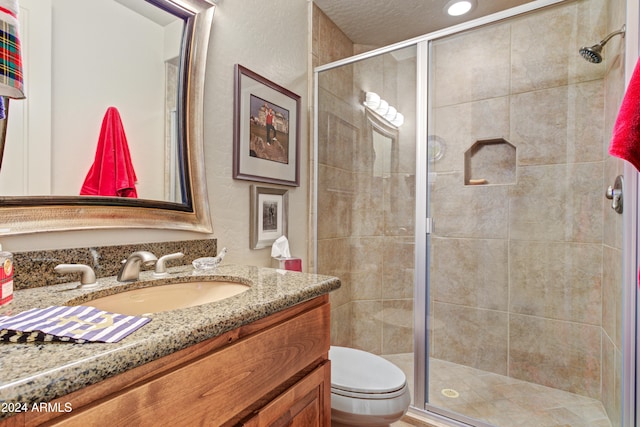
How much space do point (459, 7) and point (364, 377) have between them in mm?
→ 2092

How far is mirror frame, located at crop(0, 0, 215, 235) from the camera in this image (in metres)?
0.89

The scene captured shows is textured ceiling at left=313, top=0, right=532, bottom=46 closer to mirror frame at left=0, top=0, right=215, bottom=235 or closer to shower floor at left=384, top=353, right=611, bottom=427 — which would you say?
mirror frame at left=0, top=0, right=215, bottom=235

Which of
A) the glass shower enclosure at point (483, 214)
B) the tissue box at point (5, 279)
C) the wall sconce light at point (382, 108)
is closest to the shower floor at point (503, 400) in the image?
the glass shower enclosure at point (483, 214)

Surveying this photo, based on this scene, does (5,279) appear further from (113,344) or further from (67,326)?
(113,344)

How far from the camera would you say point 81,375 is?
1.30 ft

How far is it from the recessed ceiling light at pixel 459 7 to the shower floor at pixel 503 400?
2031 millimetres

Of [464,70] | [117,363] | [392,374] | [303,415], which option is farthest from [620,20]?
[117,363]

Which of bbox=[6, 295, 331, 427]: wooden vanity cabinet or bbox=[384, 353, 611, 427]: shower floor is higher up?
bbox=[6, 295, 331, 427]: wooden vanity cabinet

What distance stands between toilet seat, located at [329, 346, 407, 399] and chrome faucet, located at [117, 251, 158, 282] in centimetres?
78

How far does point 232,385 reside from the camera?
61 cm

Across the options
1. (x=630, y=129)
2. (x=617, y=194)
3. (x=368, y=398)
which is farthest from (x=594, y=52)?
(x=368, y=398)

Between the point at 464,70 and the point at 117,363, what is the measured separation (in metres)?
2.11

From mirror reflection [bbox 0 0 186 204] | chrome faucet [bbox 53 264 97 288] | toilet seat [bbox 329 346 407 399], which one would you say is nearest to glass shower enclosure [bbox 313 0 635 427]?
toilet seat [bbox 329 346 407 399]

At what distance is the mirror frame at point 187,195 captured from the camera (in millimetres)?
893
